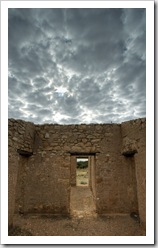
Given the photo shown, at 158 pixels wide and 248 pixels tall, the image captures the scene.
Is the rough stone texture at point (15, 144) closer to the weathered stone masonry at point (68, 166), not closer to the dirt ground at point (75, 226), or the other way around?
the weathered stone masonry at point (68, 166)

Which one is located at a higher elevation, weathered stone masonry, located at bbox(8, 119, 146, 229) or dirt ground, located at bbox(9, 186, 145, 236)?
weathered stone masonry, located at bbox(8, 119, 146, 229)

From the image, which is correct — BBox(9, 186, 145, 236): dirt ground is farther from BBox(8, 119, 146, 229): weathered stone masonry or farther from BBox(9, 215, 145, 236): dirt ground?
BBox(8, 119, 146, 229): weathered stone masonry

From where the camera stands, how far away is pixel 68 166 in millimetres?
5719

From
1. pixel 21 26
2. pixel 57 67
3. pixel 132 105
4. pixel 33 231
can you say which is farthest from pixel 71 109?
pixel 33 231

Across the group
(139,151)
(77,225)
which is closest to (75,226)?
(77,225)

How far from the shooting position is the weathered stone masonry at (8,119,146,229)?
5.53m

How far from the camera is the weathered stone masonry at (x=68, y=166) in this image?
5.53 m

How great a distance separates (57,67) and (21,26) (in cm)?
96

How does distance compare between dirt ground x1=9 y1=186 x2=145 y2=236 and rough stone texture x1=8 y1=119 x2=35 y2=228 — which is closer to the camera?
dirt ground x1=9 y1=186 x2=145 y2=236

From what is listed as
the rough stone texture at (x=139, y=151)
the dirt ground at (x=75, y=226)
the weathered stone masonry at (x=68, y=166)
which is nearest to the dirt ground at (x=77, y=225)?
the dirt ground at (x=75, y=226)

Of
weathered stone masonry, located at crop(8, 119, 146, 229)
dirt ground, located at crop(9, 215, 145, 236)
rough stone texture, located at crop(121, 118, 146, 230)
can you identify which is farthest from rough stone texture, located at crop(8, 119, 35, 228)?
rough stone texture, located at crop(121, 118, 146, 230)

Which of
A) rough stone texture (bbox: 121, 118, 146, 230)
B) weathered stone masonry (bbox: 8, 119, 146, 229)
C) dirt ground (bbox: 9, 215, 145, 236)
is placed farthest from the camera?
weathered stone masonry (bbox: 8, 119, 146, 229)

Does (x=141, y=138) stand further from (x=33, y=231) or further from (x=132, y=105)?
(x=33, y=231)

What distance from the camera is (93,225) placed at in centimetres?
480
